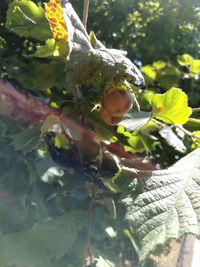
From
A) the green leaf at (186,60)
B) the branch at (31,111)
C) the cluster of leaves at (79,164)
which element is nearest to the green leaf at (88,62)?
the cluster of leaves at (79,164)

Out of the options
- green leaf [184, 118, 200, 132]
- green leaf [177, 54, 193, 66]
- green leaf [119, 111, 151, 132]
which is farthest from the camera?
green leaf [177, 54, 193, 66]

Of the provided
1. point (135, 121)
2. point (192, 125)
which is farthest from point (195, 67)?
point (135, 121)

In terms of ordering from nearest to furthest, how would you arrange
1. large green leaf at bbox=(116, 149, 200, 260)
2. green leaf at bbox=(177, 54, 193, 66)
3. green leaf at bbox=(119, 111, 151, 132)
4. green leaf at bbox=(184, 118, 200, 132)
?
large green leaf at bbox=(116, 149, 200, 260) → green leaf at bbox=(119, 111, 151, 132) → green leaf at bbox=(184, 118, 200, 132) → green leaf at bbox=(177, 54, 193, 66)

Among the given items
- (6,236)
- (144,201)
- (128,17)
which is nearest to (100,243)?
(6,236)

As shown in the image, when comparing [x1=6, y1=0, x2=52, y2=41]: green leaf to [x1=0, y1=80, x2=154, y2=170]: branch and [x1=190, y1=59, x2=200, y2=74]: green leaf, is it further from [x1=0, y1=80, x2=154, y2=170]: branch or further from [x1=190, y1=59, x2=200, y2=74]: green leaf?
[x1=190, y1=59, x2=200, y2=74]: green leaf

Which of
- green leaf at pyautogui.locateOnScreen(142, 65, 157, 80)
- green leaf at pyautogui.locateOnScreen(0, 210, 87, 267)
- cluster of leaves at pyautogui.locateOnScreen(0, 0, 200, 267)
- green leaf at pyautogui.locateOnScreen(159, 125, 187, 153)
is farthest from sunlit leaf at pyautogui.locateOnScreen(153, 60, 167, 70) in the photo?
green leaf at pyautogui.locateOnScreen(0, 210, 87, 267)

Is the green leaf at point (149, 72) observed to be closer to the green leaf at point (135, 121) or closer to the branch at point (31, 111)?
the branch at point (31, 111)
